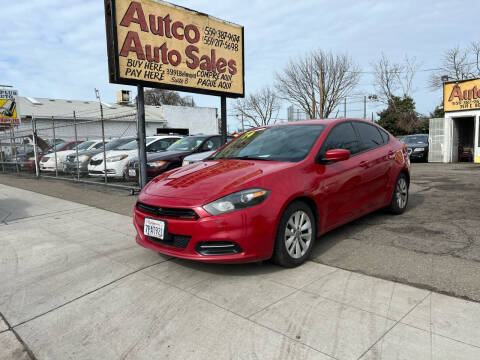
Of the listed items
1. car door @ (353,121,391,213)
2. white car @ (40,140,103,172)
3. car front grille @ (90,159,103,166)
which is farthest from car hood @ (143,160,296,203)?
white car @ (40,140,103,172)

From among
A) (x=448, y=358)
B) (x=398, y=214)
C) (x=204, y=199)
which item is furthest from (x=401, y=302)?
(x=398, y=214)

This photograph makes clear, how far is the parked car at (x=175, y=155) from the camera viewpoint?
846cm

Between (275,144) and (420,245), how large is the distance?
196 cm

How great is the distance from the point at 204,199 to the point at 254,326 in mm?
1139

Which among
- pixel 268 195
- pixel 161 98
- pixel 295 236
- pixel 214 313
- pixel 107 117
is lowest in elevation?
pixel 214 313

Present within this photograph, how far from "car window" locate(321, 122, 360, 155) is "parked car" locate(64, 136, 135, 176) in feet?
26.3

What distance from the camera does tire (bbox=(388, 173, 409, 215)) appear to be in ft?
17.2

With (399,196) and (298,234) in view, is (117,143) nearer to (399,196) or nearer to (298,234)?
(399,196)

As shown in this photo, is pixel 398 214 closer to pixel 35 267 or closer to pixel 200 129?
pixel 35 267

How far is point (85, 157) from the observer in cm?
1109

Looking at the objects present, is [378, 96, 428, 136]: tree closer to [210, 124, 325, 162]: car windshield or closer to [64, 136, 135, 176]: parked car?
[64, 136, 135, 176]: parked car

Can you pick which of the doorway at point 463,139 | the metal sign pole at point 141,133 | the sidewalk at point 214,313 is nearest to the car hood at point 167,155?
the metal sign pole at point 141,133

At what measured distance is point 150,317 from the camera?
8.89 feet

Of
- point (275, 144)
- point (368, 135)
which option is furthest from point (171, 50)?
point (368, 135)
